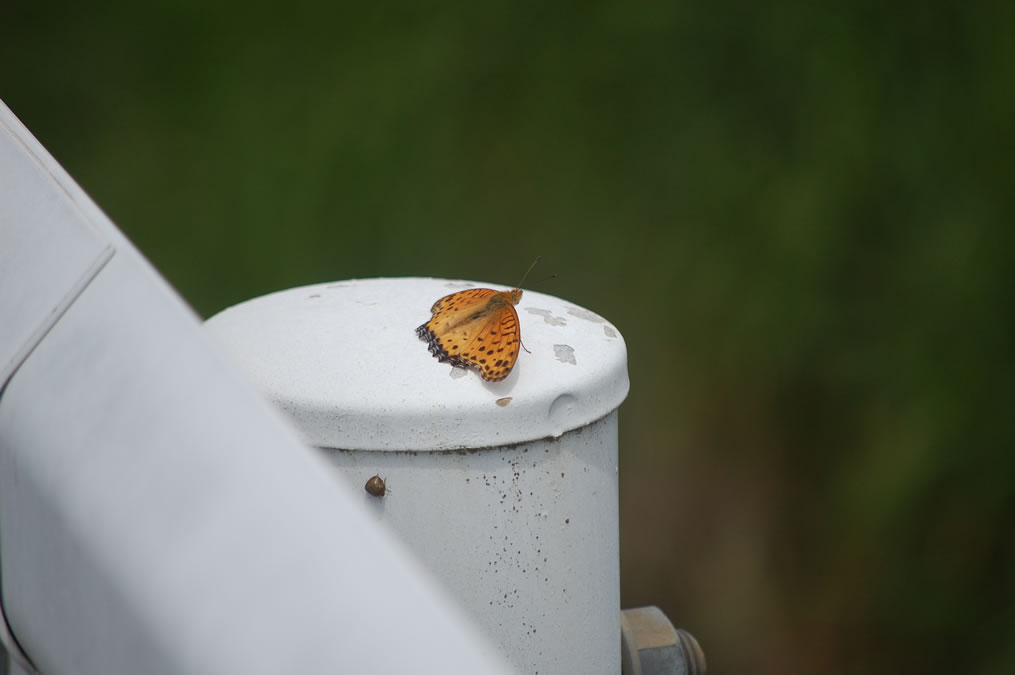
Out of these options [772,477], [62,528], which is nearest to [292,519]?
[62,528]

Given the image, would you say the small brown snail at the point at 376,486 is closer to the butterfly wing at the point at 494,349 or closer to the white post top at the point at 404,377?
the white post top at the point at 404,377

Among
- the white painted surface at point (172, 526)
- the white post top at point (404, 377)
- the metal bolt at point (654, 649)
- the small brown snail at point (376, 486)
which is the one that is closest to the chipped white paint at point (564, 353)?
the white post top at point (404, 377)

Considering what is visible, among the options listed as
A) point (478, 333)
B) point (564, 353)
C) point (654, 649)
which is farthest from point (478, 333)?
point (654, 649)

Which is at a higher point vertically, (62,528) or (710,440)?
(62,528)

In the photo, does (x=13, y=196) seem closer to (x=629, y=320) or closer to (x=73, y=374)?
(x=73, y=374)

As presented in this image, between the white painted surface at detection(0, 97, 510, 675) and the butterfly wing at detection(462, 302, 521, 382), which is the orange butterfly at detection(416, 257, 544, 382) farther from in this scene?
the white painted surface at detection(0, 97, 510, 675)

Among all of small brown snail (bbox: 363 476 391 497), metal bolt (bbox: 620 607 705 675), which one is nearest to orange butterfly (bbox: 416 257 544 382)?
small brown snail (bbox: 363 476 391 497)
